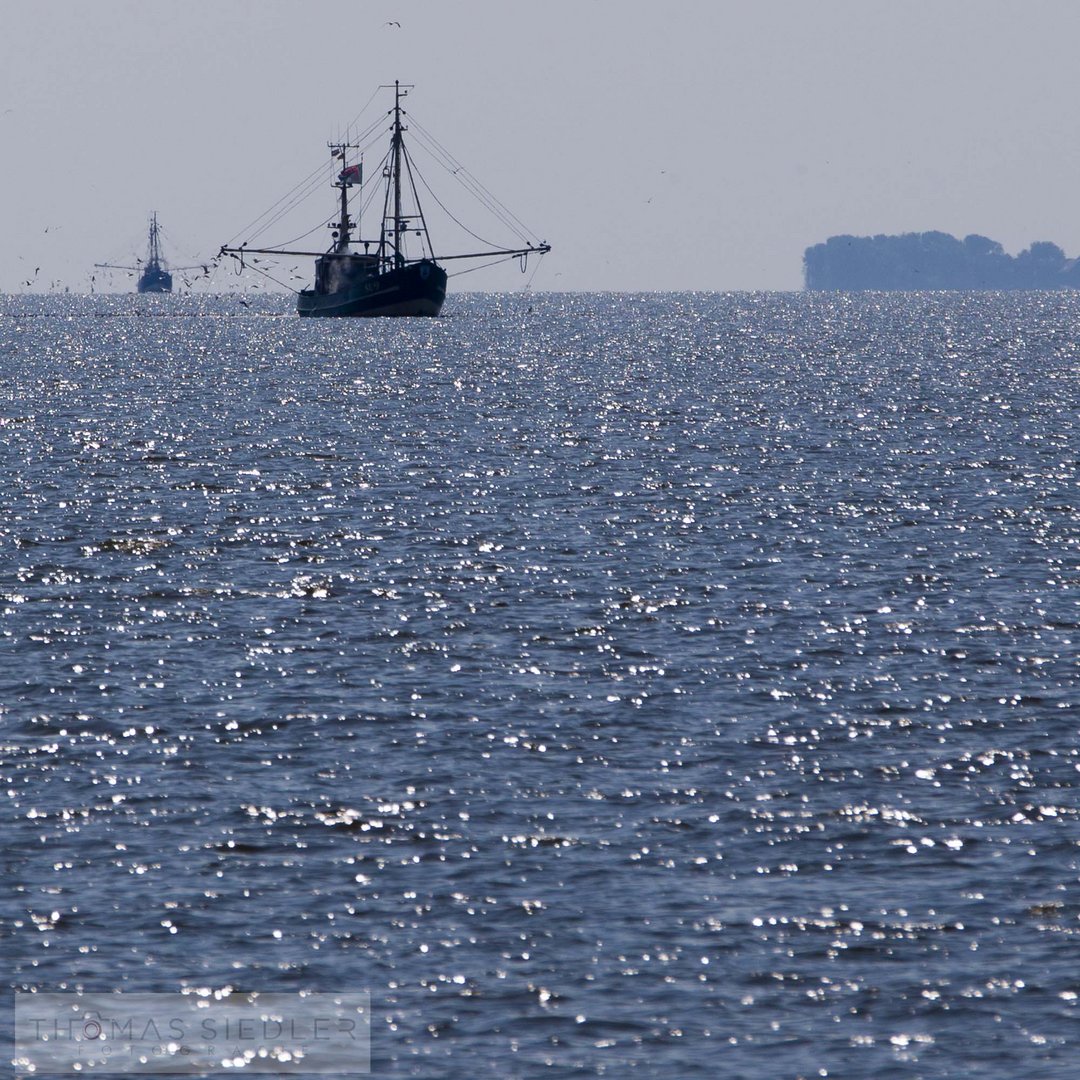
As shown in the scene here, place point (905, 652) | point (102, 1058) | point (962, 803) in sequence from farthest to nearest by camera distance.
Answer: point (905, 652) < point (962, 803) < point (102, 1058)

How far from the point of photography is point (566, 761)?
93.5 feet

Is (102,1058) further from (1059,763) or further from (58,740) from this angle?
(1059,763)

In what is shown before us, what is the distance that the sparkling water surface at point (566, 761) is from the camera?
781 inches

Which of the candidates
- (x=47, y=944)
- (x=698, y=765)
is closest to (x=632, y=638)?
(x=698, y=765)

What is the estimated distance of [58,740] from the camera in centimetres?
2950

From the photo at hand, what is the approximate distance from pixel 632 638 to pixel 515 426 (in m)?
52.3

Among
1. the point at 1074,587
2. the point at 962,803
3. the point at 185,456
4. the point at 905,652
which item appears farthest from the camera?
the point at 185,456

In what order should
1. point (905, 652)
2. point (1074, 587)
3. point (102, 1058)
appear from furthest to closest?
1. point (1074, 587)
2. point (905, 652)
3. point (102, 1058)

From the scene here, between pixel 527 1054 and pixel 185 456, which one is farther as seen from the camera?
Answer: pixel 185 456

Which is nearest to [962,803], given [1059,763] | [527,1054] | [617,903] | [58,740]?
[1059,763]

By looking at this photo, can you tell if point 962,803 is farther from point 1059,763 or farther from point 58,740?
point 58,740

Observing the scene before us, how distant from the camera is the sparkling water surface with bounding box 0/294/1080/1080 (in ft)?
65.1

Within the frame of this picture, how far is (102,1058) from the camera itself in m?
18.4

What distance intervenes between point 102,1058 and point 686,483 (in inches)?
1859
